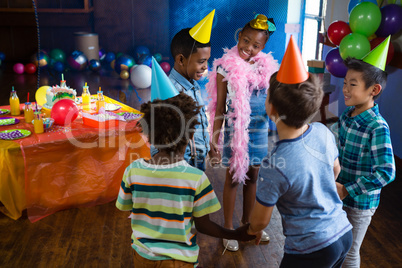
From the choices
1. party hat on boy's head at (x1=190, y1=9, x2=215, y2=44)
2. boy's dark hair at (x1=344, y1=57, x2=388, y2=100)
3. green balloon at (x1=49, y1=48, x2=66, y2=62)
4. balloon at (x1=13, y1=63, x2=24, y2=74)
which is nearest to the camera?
boy's dark hair at (x1=344, y1=57, x2=388, y2=100)

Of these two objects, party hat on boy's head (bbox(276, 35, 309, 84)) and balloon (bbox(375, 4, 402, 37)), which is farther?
balloon (bbox(375, 4, 402, 37))

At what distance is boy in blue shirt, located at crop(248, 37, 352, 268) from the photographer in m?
1.09

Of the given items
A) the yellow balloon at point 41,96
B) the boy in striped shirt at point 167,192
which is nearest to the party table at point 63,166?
the yellow balloon at point 41,96

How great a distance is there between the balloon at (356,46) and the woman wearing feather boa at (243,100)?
1483mm

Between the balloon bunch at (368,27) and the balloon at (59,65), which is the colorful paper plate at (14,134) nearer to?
the balloon bunch at (368,27)

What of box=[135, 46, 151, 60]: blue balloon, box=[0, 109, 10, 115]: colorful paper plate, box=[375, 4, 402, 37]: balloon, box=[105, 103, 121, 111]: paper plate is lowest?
box=[0, 109, 10, 115]: colorful paper plate

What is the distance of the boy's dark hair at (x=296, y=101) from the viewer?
1089 mm

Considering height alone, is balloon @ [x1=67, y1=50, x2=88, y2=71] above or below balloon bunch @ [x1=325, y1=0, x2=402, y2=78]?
below

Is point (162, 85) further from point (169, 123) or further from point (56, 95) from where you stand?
point (56, 95)

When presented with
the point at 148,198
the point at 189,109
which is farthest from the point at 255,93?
the point at 148,198

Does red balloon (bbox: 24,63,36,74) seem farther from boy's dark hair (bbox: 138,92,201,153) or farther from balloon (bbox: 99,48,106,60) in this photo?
boy's dark hair (bbox: 138,92,201,153)

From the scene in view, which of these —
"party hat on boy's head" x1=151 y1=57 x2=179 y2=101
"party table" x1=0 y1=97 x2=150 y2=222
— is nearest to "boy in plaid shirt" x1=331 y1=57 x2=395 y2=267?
"party hat on boy's head" x1=151 y1=57 x2=179 y2=101

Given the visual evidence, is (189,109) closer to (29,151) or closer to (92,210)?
(29,151)

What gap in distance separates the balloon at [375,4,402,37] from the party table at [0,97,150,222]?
7.80 ft
